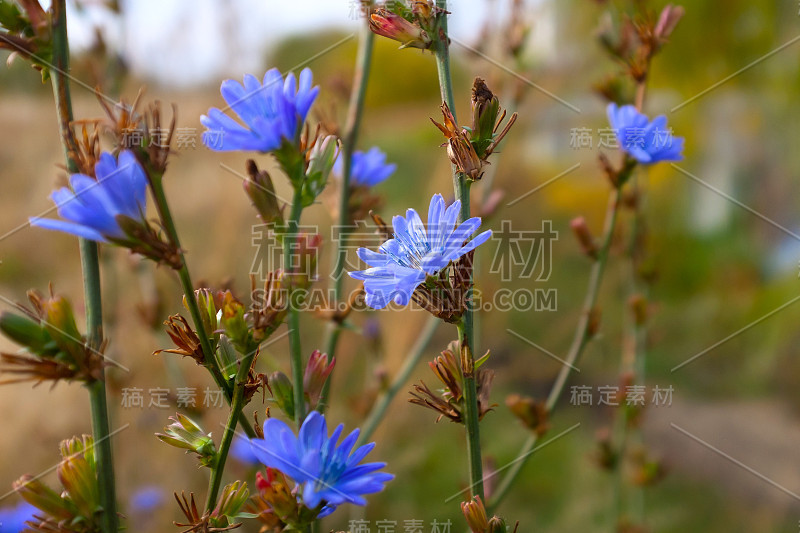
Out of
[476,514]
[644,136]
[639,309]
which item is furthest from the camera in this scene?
[639,309]

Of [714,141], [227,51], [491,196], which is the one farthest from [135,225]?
[714,141]

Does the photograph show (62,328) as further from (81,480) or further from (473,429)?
(473,429)

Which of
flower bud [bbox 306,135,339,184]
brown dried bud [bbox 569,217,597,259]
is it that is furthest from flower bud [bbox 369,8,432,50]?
brown dried bud [bbox 569,217,597,259]

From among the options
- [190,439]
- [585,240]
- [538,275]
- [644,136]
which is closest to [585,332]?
[585,240]

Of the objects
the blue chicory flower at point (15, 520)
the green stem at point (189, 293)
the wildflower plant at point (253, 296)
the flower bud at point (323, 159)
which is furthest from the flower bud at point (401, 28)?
the blue chicory flower at point (15, 520)

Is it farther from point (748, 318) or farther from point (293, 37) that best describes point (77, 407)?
point (293, 37)
